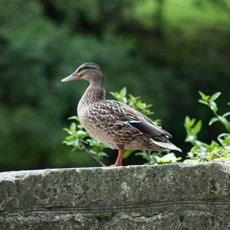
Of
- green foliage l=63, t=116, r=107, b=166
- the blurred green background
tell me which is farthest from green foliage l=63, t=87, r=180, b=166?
the blurred green background

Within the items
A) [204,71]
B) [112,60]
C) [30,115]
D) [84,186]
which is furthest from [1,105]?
[84,186]

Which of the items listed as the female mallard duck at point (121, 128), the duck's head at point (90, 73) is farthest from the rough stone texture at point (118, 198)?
the duck's head at point (90, 73)

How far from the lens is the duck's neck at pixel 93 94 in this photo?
20.1 ft

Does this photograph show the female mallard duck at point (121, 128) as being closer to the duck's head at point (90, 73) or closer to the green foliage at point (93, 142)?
the green foliage at point (93, 142)

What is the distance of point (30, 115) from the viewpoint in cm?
1998

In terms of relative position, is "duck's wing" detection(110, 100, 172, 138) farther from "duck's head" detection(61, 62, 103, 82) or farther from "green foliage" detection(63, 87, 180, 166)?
"duck's head" detection(61, 62, 103, 82)

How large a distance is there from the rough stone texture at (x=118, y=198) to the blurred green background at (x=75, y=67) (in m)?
15.1

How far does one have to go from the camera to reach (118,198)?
14.0 feet

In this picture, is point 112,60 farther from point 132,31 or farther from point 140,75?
point 132,31

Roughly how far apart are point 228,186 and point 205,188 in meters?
0.10

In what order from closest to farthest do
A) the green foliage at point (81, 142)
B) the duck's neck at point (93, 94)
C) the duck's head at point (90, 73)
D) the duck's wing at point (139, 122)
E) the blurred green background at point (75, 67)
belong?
1. the duck's wing at point (139, 122)
2. the green foliage at point (81, 142)
3. the duck's neck at point (93, 94)
4. the duck's head at point (90, 73)
5. the blurred green background at point (75, 67)

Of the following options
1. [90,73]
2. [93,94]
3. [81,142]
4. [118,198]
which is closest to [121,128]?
[81,142]

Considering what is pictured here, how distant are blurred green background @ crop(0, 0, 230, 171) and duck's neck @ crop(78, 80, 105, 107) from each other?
1305 cm

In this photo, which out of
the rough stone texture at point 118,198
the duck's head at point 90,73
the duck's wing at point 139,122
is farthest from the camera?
the duck's head at point 90,73
